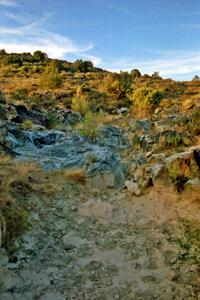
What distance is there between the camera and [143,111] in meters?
16.8

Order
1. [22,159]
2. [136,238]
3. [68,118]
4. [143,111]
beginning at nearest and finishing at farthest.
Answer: [136,238], [22,159], [68,118], [143,111]

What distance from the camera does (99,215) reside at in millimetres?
6328

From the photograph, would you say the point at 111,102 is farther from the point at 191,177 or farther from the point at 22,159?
the point at 191,177

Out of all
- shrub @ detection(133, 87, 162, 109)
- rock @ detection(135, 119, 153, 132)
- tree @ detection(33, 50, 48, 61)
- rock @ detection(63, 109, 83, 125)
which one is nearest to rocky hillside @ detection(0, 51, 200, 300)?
rock @ detection(135, 119, 153, 132)

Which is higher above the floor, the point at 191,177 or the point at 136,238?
the point at 191,177

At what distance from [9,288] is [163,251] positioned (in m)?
1.95

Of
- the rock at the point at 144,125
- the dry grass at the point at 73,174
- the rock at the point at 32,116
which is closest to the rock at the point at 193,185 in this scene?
the dry grass at the point at 73,174

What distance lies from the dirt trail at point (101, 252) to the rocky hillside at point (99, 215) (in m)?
0.01

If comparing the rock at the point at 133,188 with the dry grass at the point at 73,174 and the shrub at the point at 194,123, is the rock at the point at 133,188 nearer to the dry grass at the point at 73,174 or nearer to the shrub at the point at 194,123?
the dry grass at the point at 73,174

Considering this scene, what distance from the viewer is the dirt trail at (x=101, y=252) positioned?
452 cm

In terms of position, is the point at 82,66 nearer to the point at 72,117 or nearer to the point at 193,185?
the point at 72,117

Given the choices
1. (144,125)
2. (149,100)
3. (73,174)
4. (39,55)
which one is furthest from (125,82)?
(39,55)

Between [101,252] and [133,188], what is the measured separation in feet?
6.01

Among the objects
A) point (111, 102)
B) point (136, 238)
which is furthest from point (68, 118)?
point (136, 238)
